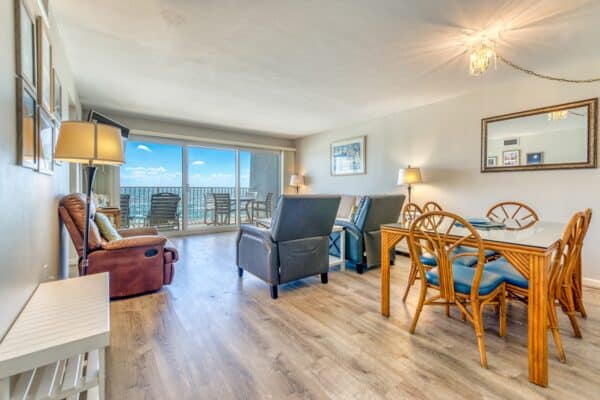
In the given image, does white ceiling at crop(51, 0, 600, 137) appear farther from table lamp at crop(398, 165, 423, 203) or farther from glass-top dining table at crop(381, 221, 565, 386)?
glass-top dining table at crop(381, 221, 565, 386)

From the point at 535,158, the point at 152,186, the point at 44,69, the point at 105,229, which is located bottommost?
the point at 105,229

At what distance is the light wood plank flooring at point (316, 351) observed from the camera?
4.65ft

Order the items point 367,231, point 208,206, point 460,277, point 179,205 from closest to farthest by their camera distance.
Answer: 1. point 460,277
2. point 367,231
3. point 179,205
4. point 208,206

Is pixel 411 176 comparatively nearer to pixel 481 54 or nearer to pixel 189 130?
pixel 481 54

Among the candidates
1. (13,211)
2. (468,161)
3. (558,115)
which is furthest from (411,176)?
(13,211)

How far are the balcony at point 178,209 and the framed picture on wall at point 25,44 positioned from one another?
14.5 feet

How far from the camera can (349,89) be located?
3.65 metres

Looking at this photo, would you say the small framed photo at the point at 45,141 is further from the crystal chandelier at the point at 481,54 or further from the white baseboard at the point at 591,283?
the white baseboard at the point at 591,283

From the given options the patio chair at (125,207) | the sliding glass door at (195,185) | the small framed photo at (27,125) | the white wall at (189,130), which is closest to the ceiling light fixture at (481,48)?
the small framed photo at (27,125)

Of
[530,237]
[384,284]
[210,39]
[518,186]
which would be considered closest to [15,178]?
[210,39]

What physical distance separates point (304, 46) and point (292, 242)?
1.82m

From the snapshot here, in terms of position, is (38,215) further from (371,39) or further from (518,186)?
(518,186)

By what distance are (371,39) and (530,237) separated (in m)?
1.94

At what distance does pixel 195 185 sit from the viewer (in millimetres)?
6219
